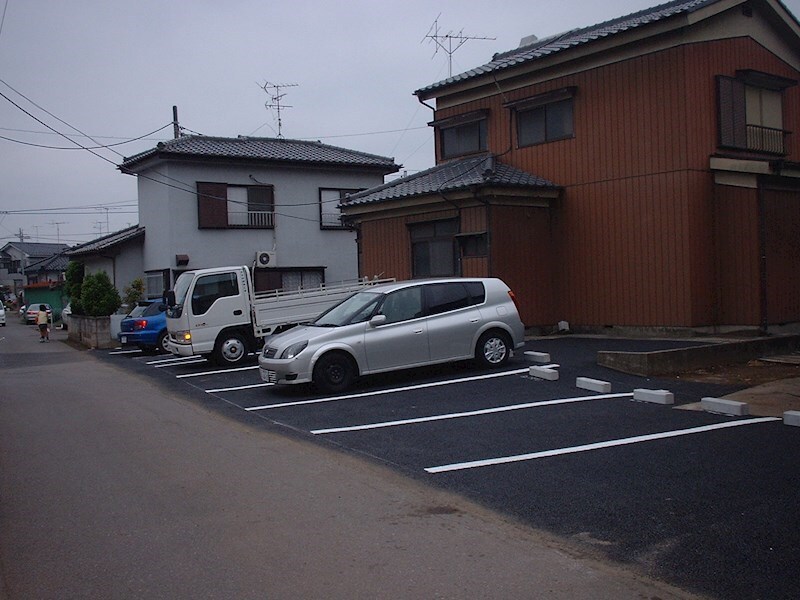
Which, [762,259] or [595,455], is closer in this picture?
[595,455]

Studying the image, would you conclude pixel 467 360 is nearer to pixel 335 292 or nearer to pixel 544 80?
pixel 335 292

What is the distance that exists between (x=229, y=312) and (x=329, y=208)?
1451 cm

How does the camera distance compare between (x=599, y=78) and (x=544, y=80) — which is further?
(x=544, y=80)

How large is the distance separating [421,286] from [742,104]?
29.6ft

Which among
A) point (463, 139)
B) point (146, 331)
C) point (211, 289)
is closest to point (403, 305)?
point (211, 289)

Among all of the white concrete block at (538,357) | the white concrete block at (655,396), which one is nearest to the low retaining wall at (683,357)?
the white concrete block at (538,357)

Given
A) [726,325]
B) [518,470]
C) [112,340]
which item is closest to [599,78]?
[726,325]

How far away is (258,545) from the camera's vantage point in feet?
18.4

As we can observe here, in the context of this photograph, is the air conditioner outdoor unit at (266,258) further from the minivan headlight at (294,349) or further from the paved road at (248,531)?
the paved road at (248,531)

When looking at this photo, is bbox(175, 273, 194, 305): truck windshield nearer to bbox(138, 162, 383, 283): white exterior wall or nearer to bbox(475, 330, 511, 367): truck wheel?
bbox(475, 330, 511, 367): truck wheel

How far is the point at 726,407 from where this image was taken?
9219 millimetres

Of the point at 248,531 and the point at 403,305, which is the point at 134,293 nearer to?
the point at 403,305

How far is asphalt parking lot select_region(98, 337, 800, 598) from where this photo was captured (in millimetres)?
5297

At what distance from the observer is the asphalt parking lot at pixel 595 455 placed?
530 cm
